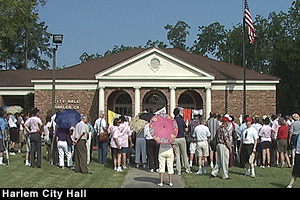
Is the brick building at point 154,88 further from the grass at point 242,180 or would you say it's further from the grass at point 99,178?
the grass at point 242,180

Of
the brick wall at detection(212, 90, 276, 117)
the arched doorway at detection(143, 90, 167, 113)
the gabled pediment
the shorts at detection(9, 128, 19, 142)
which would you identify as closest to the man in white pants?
the shorts at detection(9, 128, 19, 142)

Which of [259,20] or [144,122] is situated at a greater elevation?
[259,20]

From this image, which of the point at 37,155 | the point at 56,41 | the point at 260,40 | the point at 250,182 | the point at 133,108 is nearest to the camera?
the point at 250,182

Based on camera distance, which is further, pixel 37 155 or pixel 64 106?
pixel 64 106

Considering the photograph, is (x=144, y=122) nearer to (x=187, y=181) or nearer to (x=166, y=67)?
(x=187, y=181)

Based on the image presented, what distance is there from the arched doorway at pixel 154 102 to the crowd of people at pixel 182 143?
17.2 metres

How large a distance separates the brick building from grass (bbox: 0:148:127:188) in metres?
17.2

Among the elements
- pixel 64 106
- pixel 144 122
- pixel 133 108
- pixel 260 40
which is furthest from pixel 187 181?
pixel 260 40

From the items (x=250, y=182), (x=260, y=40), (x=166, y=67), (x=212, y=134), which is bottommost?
(x=250, y=182)

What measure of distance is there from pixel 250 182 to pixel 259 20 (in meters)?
51.6

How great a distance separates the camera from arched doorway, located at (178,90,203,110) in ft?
114

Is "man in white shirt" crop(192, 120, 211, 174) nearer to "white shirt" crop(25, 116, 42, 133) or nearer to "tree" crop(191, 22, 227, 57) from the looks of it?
"white shirt" crop(25, 116, 42, 133)

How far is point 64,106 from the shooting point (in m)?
34.2

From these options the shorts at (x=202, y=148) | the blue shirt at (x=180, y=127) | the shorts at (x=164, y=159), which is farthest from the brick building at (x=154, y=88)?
the shorts at (x=164, y=159)
